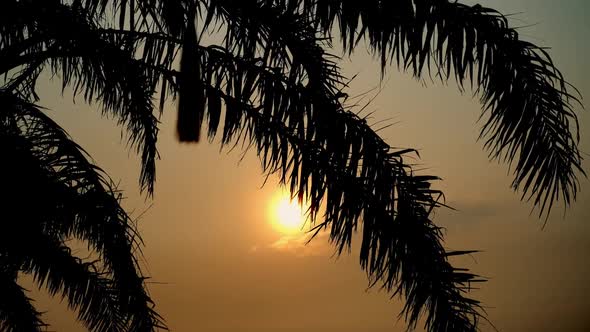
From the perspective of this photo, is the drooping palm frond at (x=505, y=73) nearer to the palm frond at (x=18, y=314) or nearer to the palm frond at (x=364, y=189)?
the palm frond at (x=364, y=189)

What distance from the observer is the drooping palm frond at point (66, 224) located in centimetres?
605

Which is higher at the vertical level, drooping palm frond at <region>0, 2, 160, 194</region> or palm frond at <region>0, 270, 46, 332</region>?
drooping palm frond at <region>0, 2, 160, 194</region>

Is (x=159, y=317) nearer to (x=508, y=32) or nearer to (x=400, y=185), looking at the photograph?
(x=400, y=185)

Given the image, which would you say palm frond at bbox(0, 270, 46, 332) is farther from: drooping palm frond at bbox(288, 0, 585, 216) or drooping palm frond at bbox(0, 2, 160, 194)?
drooping palm frond at bbox(288, 0, 585, 216)

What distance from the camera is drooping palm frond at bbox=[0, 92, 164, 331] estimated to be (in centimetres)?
605

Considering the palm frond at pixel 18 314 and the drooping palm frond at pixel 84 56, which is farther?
the palm frond at pixel 18 314

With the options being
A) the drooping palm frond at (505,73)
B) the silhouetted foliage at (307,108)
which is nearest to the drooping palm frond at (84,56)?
the silhouetted foliage at (307,108)

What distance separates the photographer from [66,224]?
683cm

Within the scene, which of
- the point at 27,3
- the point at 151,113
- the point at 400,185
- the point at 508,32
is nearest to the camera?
the point at 508,32

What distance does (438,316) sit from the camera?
4.48m

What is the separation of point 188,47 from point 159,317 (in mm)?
3628

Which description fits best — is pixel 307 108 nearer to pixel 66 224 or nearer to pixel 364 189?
pixel 364 189

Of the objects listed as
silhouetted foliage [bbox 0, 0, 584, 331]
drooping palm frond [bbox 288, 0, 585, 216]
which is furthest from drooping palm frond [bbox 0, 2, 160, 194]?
drooping palm frond [bbox 288, 0, 585, 216]

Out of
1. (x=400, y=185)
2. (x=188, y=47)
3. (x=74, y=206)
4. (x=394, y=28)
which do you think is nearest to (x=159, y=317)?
(x=74, y=206)
